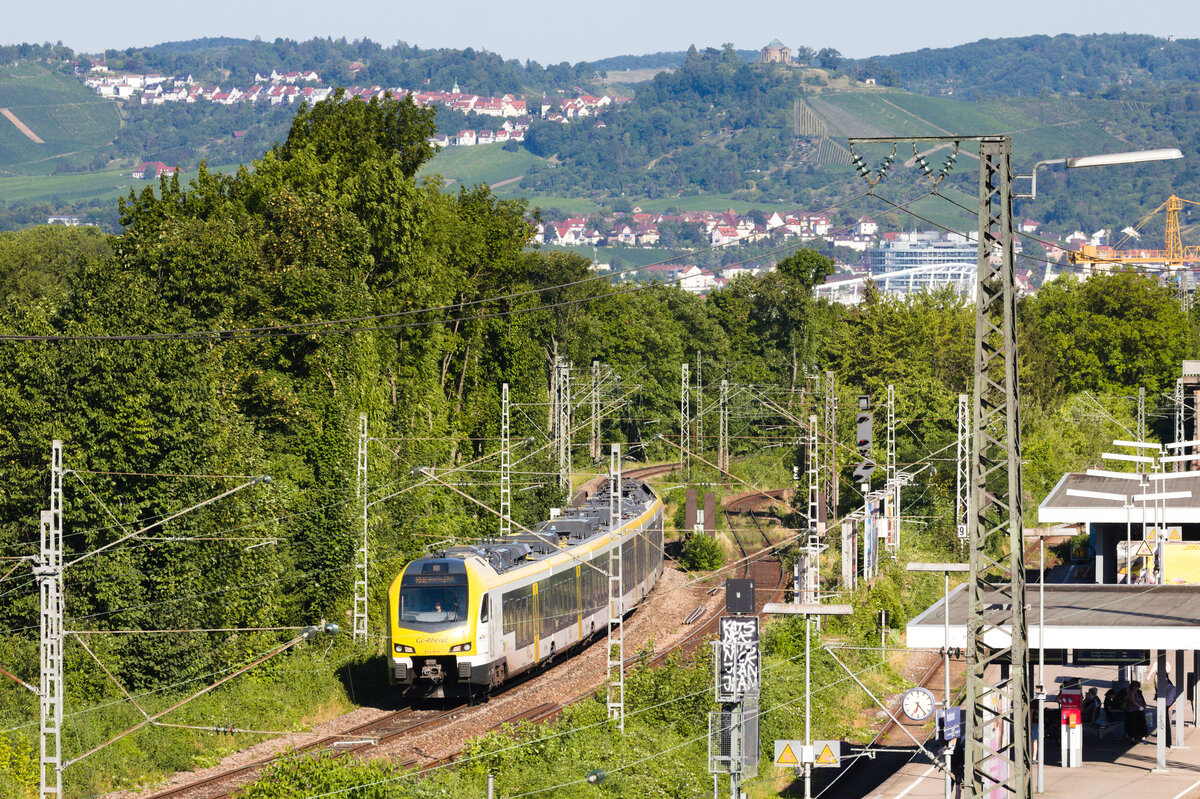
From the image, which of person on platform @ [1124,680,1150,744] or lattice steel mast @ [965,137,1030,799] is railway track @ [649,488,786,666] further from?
lattice steel mast @ [965,137,1030,799]

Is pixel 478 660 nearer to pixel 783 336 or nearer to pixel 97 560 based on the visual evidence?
pixel 97 560

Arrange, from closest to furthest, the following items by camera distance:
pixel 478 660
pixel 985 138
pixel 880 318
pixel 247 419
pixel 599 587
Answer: pixel 985 138, pixel 478 660, pixel 599 587, pixel 247 419, pixel 880 318

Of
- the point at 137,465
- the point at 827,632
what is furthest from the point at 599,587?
the point at 137,465

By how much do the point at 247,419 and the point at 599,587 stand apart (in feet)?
49.2

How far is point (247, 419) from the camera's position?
50344 mm

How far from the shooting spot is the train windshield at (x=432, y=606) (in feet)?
109

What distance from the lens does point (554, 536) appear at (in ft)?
134

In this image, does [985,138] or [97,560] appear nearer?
[985,138]

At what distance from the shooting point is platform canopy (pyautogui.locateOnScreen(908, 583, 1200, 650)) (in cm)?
2655

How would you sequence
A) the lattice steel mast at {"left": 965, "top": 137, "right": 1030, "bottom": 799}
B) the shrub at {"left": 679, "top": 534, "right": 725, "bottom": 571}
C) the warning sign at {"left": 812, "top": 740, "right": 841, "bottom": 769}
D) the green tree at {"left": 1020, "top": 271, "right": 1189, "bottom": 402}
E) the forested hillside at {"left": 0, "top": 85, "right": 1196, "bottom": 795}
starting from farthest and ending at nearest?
the green tree at {"left": 1020, "top": 271, "right": 1189, "bottom": 402} < the shrub at {"left": 679, "top": 534, "right": 725, "bottom": 571} < the forested hillside at {"left": 0, "top": 85, "right": 1196, "bottom": 795} < the warning sign at {"left": 812, "top": 740, "right": 841, "bottom": 769} < the lattice steel mast at {"left": 965, "top": 137, "right": 1030, "bottom": 799}

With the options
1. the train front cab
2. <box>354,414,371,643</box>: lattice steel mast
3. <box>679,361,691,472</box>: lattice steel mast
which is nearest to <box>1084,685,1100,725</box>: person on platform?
the train front cab

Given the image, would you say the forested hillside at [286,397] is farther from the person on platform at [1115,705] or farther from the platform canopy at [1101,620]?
the platform canopy at [1101,620]

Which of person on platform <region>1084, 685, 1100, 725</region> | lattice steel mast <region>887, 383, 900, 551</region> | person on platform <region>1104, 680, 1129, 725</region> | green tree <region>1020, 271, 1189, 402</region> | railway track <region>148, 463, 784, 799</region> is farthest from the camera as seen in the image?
green tree <region>1020, 271, 1189, 402</region>

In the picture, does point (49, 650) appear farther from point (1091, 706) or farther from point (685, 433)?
point (685, 433)
